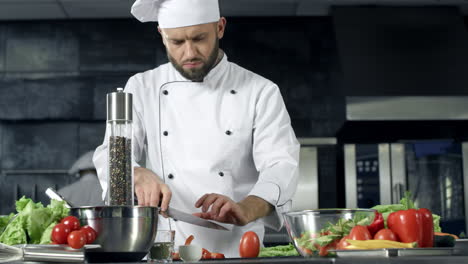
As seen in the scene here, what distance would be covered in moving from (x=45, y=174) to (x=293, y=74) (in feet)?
6.25

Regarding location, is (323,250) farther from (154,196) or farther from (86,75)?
(86,75)

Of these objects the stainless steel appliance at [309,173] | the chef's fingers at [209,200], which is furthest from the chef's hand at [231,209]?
the stainless steel appliance at [309,173]

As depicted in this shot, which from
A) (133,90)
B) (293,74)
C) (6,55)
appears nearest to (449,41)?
(293,74)

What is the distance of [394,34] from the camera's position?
4.34 m

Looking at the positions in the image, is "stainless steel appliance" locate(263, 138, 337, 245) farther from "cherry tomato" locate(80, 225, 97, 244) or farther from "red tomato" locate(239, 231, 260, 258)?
"cherry tomato" locate(80, 225, 97, 244)

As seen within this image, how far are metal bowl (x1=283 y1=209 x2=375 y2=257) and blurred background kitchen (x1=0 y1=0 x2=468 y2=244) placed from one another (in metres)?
3.05

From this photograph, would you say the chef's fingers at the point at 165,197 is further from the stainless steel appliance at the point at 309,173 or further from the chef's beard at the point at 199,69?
the stainless steel appliance at the point at 309,173

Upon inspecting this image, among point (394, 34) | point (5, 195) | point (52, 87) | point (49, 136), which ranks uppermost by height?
point (394, 34)

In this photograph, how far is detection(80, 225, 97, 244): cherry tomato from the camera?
3.48ft

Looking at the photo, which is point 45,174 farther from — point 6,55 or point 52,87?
point 6,55

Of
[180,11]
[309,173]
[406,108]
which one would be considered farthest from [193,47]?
[309,173]

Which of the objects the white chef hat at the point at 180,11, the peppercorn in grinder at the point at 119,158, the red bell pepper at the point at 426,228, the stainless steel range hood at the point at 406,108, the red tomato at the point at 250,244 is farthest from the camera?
the stainless steel range hood at the point at 406,108

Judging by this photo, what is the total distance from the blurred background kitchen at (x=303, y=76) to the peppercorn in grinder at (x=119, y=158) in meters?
2.94

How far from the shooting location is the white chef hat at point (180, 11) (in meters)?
2.03
